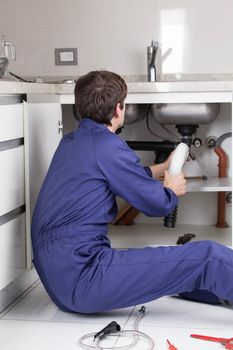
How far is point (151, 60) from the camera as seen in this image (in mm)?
3355

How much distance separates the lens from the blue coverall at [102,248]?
2203 mm

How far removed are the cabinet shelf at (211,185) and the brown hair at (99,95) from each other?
866mm

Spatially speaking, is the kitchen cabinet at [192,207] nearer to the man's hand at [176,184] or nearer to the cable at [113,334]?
the man's hand at [176,184]

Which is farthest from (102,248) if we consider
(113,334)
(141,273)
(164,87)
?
(164,87)

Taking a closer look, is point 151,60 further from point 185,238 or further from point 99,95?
point 99,95

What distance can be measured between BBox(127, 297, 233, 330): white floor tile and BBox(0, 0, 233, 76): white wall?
1.45 meters

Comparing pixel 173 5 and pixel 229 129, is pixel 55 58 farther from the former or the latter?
pixel 229 129

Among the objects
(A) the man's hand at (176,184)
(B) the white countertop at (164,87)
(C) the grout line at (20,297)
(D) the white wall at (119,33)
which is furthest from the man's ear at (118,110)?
(D) the white wall at (119,33)

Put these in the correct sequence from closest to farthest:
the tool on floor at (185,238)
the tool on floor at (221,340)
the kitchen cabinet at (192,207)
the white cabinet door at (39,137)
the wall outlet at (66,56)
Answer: the tool on floor at (221,340)
the white cabinet door at (39,137)
the tool on floor at (185,238)
the kitchen cabinet at (192,207)
the wall outlet at (66,56)

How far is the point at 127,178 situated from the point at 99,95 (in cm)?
33

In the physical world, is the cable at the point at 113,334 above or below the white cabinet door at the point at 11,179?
below

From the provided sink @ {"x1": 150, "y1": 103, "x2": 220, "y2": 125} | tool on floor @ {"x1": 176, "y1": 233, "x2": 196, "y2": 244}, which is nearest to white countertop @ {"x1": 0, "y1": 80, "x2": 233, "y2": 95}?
sink @ {"x1": 150, "y1": 103, "x2": 220, "y2": 125}

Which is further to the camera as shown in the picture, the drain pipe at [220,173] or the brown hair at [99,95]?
the drain pipe at [220,173]

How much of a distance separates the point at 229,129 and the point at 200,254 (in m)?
1.45
